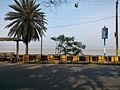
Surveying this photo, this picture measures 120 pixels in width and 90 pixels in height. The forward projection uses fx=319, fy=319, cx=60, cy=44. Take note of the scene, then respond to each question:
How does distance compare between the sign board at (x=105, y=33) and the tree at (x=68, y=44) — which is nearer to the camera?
the sign board at (x=105, y=33)

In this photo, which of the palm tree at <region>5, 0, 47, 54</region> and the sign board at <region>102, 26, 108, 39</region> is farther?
the palm tree at <region>5, 0, 47, 54</region>

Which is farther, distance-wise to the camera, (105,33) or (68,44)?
(68,44)

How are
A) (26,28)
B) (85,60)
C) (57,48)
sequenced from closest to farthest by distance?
(85,60), (26,28), (57,48)

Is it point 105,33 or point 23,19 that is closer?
point 105,33

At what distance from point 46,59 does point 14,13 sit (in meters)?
11.0

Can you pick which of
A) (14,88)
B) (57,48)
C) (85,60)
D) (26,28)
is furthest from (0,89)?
(57,48)

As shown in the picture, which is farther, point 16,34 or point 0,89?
point 16,34

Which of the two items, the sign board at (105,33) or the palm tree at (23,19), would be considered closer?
the sign board at (105,33)

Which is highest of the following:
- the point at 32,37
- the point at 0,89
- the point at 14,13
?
the point at 14,13

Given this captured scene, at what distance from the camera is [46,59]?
48.5 m

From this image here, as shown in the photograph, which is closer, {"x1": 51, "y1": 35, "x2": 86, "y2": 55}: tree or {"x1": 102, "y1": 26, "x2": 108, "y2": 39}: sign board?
{"x1": 102, "y1": 26, "x2": 108, "y2": 39}: sign board

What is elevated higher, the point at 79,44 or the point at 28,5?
the point at 28,5

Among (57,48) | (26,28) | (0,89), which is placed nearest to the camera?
(0,89)

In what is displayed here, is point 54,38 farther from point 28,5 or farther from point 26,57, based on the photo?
point 26,57
